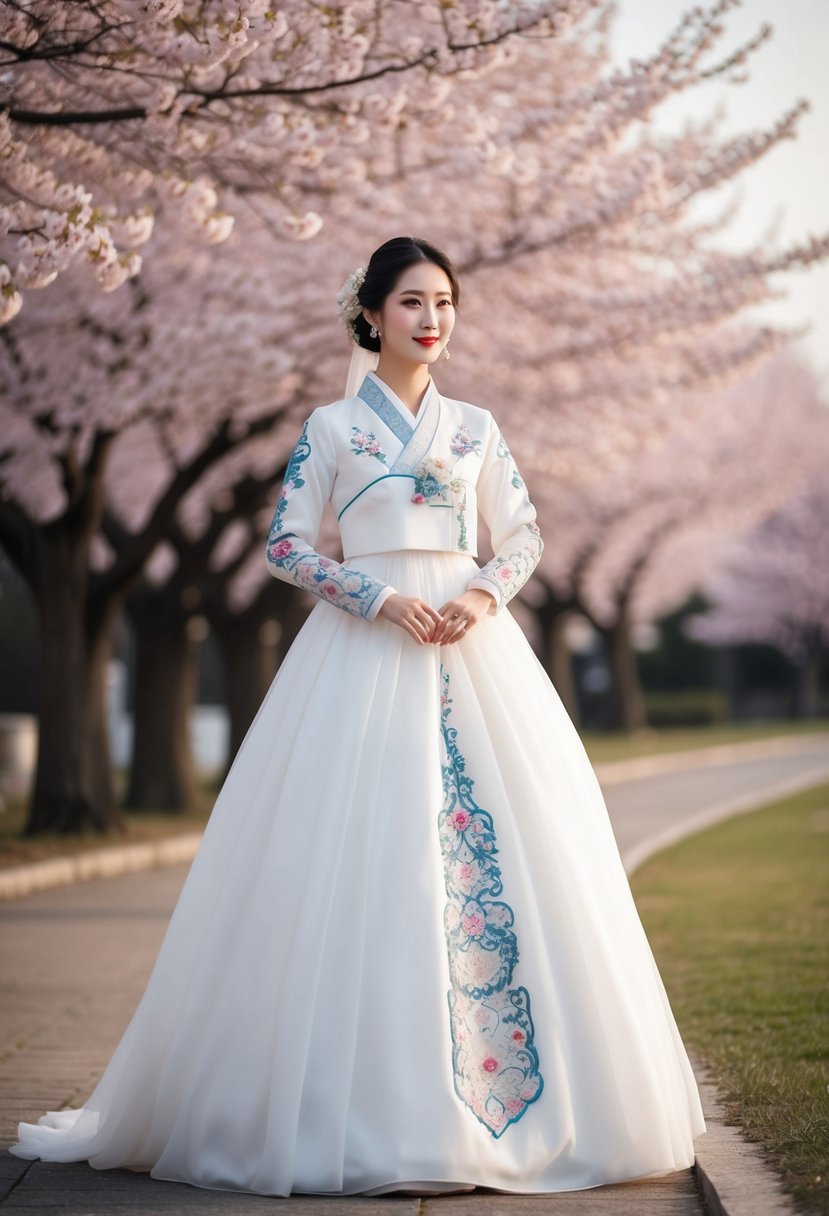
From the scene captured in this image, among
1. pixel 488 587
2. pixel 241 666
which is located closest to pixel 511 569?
pixel 488 587

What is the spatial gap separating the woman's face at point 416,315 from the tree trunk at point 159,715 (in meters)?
12.4

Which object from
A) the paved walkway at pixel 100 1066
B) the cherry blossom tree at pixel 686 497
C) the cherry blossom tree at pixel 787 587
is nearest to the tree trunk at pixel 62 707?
the paved walkway at pixel 100 1066

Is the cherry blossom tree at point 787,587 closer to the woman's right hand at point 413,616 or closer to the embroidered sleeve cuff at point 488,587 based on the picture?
the embroidered sleeve cuff at point 488,587

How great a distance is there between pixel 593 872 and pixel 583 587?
1199 inches

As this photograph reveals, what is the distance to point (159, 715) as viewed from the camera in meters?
16.7

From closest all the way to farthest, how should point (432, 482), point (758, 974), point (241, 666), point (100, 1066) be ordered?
point (432, 482), point (100, 1066), point (758, 974), point (241, 666)

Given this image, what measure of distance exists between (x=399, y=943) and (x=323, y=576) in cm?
101

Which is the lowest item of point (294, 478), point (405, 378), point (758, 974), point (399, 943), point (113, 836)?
point (758, 974)

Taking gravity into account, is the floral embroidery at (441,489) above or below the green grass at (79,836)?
above

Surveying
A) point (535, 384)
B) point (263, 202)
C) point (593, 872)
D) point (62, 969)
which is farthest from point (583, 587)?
point (593, 872)

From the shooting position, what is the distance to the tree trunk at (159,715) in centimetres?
1655

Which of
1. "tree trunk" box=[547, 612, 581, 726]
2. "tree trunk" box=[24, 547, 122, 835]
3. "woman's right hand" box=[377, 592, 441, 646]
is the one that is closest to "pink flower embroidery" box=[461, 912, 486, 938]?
"woman's right hand" box=[377, 592, 441, 646]

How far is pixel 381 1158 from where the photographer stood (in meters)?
3.55

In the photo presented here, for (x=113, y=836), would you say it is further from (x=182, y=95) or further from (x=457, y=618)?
(x=457, y=618)
